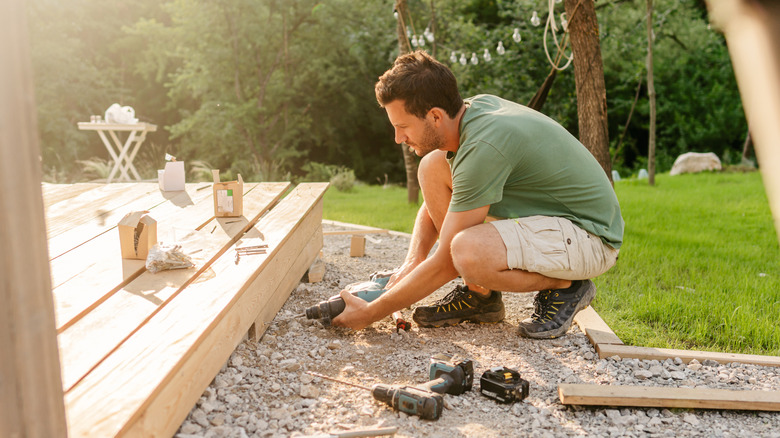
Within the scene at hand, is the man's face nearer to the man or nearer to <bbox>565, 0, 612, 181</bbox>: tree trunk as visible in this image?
the man

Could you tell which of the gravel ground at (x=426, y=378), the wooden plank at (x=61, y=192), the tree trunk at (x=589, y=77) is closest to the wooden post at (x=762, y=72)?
the gravel ground at (x=426, y=378)

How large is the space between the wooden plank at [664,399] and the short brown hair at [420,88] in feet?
3.68

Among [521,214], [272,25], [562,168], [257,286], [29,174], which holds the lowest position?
[257,286]

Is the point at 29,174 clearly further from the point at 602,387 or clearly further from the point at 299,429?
the point at 602,387

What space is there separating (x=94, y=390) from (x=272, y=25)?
10286 millimetres

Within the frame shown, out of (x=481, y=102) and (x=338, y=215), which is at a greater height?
(x=481, y=102)

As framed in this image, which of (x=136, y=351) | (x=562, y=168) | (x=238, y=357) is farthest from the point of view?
(x=562, y=168)

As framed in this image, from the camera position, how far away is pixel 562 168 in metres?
2.42

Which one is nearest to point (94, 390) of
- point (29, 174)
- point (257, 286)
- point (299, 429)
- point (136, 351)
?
point (136, 351)

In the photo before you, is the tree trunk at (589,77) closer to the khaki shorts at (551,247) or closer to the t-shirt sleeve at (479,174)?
the khaki shorts at (551,247)

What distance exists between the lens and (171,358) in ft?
4.92

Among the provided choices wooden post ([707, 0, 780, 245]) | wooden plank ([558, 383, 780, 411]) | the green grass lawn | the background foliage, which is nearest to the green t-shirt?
the green grass lawn

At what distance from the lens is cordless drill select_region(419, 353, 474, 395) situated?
1952 mm

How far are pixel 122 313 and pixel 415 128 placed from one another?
1.24 meters
